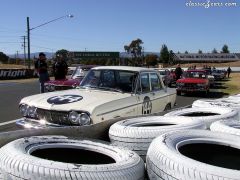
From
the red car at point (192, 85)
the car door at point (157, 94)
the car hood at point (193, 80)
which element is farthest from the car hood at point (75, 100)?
the car hood at point (193, 80)

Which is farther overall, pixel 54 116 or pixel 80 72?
pixel 80 72

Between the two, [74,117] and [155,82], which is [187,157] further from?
[155,82]

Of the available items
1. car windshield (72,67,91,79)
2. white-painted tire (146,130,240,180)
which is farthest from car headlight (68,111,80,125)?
car windshield (72,67,91,79)

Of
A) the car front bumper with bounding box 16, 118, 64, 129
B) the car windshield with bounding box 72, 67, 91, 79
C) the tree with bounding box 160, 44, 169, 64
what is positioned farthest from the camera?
the tree with bounding box 160, 44, 169, 64

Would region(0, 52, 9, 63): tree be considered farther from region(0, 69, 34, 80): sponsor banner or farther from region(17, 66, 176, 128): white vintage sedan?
region(17, 66, 176, 128): white vintage sedan

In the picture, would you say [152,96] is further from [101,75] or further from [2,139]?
[2,139]

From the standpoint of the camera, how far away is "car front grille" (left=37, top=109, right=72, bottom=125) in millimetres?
6717

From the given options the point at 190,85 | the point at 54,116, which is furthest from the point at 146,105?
the point at 190,85

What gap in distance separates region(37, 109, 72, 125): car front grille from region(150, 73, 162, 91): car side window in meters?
2.77

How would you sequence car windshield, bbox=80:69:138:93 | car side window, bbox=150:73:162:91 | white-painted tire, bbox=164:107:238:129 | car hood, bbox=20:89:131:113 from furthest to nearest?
car side window, bbox=150:73:162:91 → car windshield, bbox=80:69:138:93 → car hood, bbox=20:89:131:113 → white-painted tire, bbox=164:107:238:129

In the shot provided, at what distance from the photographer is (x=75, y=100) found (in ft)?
23.1

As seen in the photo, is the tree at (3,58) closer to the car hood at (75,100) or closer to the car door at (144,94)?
the car door at (144,94)

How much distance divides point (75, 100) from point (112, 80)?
140cm

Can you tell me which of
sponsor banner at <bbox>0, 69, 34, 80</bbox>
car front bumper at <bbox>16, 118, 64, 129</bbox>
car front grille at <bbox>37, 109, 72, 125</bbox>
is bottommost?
sponsor banner at <bbox>0, 69, 34, 80</bbox>
